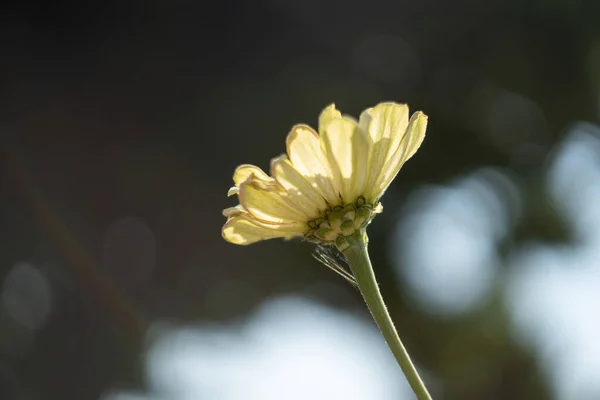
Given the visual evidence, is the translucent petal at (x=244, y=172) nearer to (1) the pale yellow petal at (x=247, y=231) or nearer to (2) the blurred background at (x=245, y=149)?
(1) the pale yellow petal at (x=247, y=231)

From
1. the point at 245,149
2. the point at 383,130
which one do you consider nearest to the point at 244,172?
the point at 383,130

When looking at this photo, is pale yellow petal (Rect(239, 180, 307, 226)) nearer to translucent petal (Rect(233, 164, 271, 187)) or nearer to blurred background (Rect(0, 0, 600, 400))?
translucent petal (Rect(233, 164, 271, 187))

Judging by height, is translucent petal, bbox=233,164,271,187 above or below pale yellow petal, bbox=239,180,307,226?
above

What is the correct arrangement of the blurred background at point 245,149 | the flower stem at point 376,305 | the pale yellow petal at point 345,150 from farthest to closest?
the blurred background at point 245,149 < the pale yellow petal at point 345,150 < the flower stem at point 376,305

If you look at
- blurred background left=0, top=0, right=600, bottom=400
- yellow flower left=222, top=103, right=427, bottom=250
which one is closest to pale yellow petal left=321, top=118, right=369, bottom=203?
yellow flower left=222, top=103, right=427, bottom=250

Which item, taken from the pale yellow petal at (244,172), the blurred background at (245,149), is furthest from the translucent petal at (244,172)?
the blurred background at (245,149)

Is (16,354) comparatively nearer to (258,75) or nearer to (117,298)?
(117,298)

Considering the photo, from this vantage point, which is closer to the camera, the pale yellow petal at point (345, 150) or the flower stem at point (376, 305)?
the flower stem at point (376, 305)
